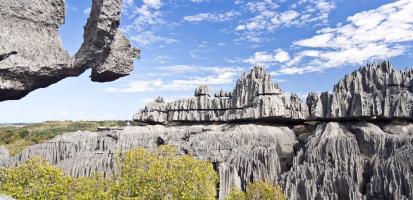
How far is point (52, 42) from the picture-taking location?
28906mm

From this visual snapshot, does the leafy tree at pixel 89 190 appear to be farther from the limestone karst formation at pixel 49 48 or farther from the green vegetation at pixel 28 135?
the green vegetation at pixel 28 135

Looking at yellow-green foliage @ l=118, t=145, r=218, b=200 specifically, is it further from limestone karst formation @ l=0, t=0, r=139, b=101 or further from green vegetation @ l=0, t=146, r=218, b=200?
limestone karst formation @ l=0, t=0, r=139, b=101

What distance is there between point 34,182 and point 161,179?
819 cm

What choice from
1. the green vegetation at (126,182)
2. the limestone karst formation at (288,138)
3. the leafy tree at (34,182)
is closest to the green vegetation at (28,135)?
the limestone karst formation at (288,138)

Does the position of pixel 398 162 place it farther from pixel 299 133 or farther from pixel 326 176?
pixel 299 133

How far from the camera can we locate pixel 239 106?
238 ft

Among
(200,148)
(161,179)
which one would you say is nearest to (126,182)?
(161,179)

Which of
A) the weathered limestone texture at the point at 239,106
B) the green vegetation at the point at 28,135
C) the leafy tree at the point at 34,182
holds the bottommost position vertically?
the leafy tree at the point at 34,182

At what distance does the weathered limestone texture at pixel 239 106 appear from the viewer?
6856 centimetres

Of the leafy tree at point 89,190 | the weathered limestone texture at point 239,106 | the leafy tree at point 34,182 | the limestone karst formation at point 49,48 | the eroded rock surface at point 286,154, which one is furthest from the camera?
the weathered limestone texture at point 239,106

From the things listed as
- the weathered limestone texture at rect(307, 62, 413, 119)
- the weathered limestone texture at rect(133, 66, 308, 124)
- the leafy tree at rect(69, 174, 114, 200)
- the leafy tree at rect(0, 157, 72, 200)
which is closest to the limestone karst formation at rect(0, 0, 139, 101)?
the leafy tree at rect(0, 157, 72, 200)

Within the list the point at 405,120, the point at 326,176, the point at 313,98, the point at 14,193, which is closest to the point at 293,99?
the point at 313,98

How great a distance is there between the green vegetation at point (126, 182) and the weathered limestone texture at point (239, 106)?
34.2 metres

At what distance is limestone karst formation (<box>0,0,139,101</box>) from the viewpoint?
26.3 m
